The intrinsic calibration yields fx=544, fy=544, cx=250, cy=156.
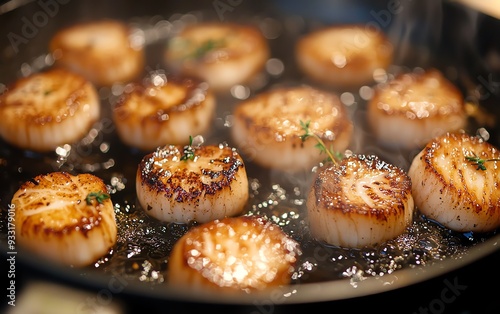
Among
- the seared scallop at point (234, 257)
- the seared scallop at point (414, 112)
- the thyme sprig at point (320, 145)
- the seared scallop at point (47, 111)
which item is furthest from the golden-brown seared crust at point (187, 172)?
the seared scallop at point (414, 112)

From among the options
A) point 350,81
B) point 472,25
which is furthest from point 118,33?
point 472,25

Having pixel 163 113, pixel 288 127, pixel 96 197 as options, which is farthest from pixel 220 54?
pixel 96 197

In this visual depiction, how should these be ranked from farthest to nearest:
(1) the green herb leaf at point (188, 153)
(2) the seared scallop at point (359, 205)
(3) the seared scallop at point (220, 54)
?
(3) the seared scallop at point (220, 54), (1) the green herb leaf at point (188, 153), (2) the seared scallop at point (359, 205)

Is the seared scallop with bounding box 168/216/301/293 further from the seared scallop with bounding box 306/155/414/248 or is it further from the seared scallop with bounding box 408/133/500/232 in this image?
the seared scallop with bounding box 408/133/500/232

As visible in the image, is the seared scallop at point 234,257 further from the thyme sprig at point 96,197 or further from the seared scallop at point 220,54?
the seared scallop at point 220,54

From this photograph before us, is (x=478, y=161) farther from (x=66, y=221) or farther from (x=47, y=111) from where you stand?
(x=47, y=111)

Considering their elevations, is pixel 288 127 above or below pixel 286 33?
above

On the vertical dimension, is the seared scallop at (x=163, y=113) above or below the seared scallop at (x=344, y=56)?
above
